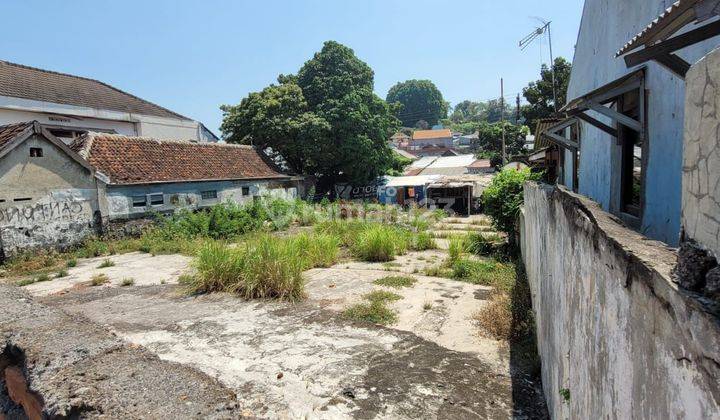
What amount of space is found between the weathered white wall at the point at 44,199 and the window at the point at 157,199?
6.46 ft

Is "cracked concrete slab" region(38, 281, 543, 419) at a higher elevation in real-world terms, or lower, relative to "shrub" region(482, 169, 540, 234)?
lower

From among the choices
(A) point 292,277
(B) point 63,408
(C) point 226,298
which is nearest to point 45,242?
(C) point 226,298

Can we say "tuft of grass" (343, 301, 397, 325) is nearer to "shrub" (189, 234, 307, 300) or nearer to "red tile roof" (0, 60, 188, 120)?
"shrub" (189, 234, 307, 300)

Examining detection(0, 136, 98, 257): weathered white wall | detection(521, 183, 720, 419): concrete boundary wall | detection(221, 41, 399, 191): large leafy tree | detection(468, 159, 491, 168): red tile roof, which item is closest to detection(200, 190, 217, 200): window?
detection(0, 136, 98, 257): weathered white wall

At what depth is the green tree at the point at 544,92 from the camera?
21.4 metres

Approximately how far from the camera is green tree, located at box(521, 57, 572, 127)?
21.4 metres

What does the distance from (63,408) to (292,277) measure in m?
4.79

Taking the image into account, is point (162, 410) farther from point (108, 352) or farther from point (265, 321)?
point (265, 321)

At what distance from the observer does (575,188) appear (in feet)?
26.3

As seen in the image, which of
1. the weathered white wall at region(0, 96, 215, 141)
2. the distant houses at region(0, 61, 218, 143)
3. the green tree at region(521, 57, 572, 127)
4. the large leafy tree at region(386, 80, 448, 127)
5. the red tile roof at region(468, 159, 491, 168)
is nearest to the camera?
the weathered white wall at region(0, 96, 215, 141)

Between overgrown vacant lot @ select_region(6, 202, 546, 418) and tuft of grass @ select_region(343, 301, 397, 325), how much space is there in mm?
30

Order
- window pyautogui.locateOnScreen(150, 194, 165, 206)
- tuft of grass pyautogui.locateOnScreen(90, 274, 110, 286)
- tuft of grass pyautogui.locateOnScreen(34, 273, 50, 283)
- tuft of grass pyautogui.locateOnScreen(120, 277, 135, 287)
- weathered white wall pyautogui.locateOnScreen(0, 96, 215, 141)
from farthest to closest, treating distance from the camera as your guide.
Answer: weathered white wall pyautogui.locateOnScreen(0, 96, 215, 141)
window pyautogui.locateOnScreen(150, 194, 165, 206)
tuft of grass pyautogui.locateOnScreen(34, 273, 50, 283)
tuft of grass pyautogui.locateOnScreen(90, 274, 110, 286)
tuft of grass pyautogui.locateOnScreen(120, 277, 135, 287)

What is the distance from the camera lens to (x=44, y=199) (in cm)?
1229

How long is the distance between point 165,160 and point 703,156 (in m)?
18.5
